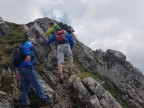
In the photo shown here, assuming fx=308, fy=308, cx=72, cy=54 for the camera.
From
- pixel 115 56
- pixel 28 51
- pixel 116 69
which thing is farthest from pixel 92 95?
pixel 115 56

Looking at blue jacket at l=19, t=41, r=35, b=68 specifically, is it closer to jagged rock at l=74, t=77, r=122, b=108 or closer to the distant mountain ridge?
the distant mountain ridge

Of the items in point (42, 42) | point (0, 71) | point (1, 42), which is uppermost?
point (1, 42)

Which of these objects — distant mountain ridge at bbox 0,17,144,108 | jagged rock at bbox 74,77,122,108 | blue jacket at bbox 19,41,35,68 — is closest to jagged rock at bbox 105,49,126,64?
distant mountain ridge at bbox 0,17,144,108

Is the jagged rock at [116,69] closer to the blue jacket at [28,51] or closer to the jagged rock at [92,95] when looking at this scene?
the jagged rock at [92,95]

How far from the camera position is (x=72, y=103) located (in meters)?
22.1

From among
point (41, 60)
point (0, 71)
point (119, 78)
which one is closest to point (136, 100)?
point (119, 78)

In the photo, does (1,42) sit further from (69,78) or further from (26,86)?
(26,86)

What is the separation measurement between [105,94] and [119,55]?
16077 millimetres

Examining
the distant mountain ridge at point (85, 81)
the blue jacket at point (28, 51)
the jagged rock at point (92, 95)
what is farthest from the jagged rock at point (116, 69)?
the blue jacket at point (28, 51)

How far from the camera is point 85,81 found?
24359 mm

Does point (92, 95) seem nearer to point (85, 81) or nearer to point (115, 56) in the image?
point (85, 81)

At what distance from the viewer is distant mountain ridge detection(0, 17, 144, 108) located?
21.3 meters

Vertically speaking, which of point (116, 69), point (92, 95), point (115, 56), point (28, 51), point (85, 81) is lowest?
point (92, 95)

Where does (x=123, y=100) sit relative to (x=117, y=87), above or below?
below
